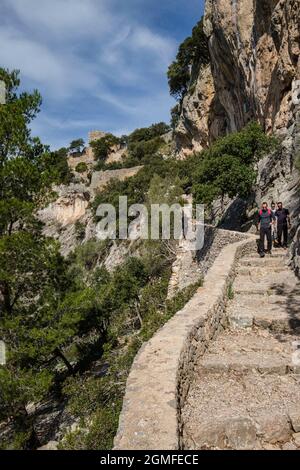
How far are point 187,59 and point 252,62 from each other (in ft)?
68.9

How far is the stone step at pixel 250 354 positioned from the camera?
4559mm

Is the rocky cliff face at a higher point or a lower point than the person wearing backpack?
higher

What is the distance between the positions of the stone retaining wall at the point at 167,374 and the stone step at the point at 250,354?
0.65ft

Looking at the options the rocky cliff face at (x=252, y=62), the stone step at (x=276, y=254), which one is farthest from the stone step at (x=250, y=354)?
the rocky cliff face at (x=252, y=62)

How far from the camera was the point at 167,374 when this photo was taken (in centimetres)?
373

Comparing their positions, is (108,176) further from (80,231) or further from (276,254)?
(276,254)

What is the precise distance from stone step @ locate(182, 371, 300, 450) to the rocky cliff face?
15.9m

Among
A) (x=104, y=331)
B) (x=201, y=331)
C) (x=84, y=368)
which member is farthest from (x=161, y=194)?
(x=201, y=331)

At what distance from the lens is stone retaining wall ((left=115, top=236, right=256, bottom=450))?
2.90 m

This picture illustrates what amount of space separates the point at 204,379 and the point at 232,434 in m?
1.07

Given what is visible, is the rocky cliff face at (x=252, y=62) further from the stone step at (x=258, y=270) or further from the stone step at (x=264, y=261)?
the stone step at (x=258, y=270)

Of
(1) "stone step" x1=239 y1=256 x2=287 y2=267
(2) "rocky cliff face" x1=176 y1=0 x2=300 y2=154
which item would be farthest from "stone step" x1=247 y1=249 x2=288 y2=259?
(2) "rocky cliff face" x1=176 y1=0 x2=300 y2=154

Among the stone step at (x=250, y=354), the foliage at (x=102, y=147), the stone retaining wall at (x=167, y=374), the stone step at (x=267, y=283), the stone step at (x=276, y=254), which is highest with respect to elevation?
the foliage at (x=102, y=147)

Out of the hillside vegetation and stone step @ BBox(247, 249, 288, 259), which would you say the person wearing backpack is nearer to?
stone step @ BBox(247, 249, 288, 259)
